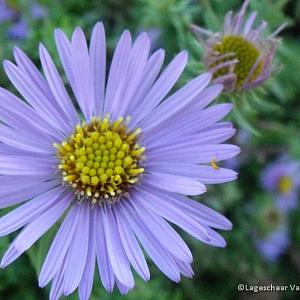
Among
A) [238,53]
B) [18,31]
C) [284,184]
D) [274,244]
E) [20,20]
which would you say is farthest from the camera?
[284,184]

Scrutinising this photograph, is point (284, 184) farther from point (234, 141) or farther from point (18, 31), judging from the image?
point (18, 31)

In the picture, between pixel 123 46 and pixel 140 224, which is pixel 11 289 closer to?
pixel 140 224

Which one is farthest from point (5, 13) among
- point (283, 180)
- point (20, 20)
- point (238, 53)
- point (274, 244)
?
point (274, 244)

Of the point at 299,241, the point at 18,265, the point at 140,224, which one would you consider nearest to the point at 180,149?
the point at 140,224

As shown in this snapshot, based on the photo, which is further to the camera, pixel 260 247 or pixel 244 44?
pixel 260 247

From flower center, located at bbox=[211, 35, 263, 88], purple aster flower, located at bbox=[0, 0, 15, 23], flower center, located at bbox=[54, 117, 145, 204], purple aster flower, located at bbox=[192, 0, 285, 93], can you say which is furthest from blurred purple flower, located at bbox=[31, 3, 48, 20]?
flower center, located at bbox=[54, 117, 145, 204]

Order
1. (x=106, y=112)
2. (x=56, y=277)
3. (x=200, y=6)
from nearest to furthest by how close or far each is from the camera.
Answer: (x=56, y=277) < (x=106, y=112) < (x=200, y=6)

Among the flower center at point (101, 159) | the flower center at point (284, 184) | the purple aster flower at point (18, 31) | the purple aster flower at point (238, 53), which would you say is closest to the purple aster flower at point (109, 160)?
the flower center at point (101, 159)

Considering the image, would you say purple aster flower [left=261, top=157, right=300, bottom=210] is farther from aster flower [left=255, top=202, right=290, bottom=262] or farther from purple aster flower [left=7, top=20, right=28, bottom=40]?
purple aster flower [left=7, top=20, right=28, bottom=40]
